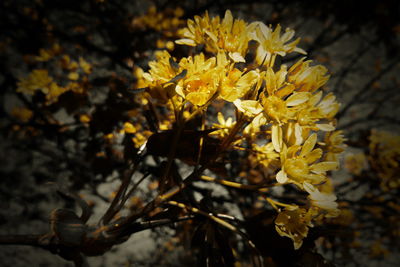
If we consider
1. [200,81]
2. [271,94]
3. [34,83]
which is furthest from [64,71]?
[271,94]

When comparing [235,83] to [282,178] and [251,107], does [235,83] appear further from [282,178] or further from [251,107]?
[282,178]

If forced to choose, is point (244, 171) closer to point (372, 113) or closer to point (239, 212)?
point (239, 212)

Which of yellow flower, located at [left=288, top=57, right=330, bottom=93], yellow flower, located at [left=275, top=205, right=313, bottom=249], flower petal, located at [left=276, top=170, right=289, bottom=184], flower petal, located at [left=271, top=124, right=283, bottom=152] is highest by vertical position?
yellow flower, located at [left=288, top=57, right=330, bottom=93]

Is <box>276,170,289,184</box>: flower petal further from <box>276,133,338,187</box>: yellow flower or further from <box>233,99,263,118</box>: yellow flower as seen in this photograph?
<box>233,99,263,118</box>: yellow flower

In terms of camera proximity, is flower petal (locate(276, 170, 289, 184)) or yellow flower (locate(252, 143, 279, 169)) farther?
yellow flower (locate(252, 143, 279, 169))

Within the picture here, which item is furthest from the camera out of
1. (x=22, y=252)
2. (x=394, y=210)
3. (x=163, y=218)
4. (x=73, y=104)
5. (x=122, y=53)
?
(x=122, y=53)

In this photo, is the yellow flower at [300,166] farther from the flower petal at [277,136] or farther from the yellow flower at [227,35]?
the yellow flower at [227,35]

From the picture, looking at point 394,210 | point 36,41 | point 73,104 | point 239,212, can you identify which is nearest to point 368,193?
point 394,210

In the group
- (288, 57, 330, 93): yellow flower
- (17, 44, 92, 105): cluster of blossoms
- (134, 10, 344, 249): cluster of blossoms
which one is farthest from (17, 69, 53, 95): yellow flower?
(288, 57, 330, 93): yellow flower
